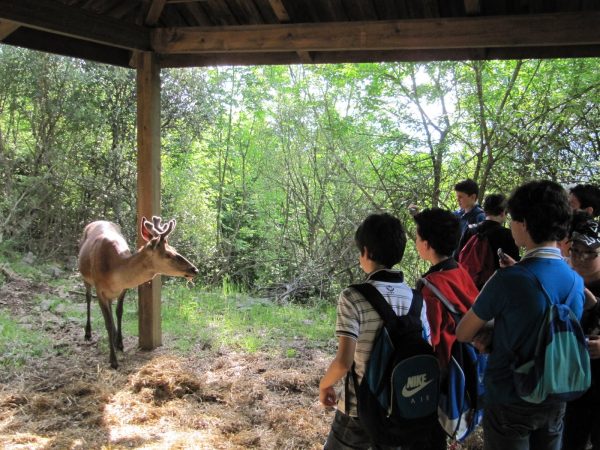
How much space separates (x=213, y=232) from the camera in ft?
39.7

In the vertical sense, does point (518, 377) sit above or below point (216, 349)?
above

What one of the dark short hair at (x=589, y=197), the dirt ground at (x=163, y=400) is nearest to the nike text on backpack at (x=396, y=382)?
the dirt ground at (x=163, y=400)

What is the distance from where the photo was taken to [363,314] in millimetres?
2260

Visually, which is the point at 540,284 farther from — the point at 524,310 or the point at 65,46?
the point at 65,46

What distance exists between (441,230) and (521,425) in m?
0.98

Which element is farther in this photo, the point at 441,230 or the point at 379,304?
the point at 441,230

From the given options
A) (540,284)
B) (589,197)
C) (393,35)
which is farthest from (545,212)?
(393,35)

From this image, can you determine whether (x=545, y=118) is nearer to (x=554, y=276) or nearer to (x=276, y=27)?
(x=276, y=27)

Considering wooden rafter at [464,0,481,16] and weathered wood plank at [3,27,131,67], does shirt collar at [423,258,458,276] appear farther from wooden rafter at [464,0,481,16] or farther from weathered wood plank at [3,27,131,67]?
weathered wood plank at [3,27,131,67]

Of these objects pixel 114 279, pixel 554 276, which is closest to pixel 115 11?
pixel 114 279

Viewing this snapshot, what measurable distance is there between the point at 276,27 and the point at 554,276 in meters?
4.17

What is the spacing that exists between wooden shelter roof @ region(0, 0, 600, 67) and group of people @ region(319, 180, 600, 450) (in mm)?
2676

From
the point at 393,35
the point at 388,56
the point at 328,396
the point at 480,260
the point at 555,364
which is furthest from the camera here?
the point at 388,56

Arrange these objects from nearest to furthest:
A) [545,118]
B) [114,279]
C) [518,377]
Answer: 1. [518,377]
2. [114,279]
3. [545,118]
